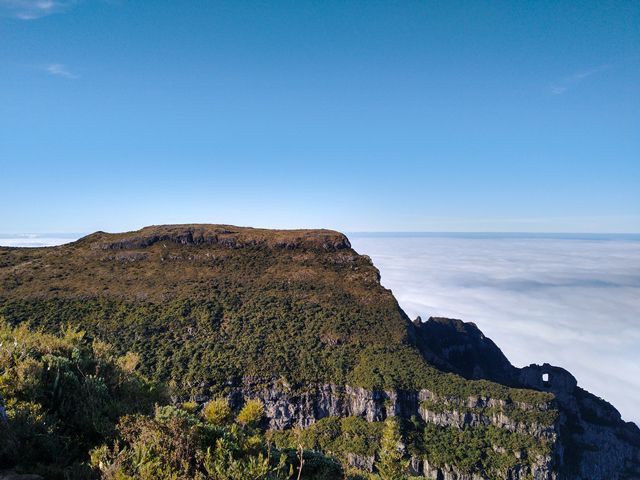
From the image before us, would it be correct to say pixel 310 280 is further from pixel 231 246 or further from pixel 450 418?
pixel 450 418

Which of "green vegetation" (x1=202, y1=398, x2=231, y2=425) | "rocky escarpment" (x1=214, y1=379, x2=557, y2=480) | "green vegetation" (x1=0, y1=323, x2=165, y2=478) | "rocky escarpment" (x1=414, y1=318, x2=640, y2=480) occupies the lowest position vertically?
"rocky escarpment" (x1=414, y1=318, x2=640, y2=480)

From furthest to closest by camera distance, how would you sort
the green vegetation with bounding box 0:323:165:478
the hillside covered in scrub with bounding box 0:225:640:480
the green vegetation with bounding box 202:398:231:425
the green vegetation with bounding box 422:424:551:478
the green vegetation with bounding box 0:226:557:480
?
the hillside covered in scrub with bounding box 0:225:640:480, the green vegetation with bounding box 422:424:551:478, the green vegetation with bounding box 202:398:231:425, the green vegetation with bounding box 0:226:557:480, the green vegetation with bounding box 0:323:165:478

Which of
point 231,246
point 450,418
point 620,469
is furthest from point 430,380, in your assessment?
point 231,246

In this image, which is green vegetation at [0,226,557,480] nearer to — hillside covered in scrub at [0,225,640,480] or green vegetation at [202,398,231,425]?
green vegetation at [202,398,231,425]

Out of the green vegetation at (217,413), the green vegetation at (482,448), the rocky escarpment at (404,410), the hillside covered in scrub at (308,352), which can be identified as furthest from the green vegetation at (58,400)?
the green vegetation at (482,448)

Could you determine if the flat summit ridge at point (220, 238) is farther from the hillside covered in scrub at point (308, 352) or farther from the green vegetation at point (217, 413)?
the green vegetation at point (217, 413)

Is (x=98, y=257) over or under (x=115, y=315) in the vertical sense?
over

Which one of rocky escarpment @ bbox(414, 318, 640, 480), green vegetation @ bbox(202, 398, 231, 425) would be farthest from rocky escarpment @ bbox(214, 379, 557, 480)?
green vegetation @ bbox(202, 398, 231, 425)

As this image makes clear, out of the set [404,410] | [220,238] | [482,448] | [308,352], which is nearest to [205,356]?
[308,352]

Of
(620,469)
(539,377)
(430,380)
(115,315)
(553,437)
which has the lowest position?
(620,469)
